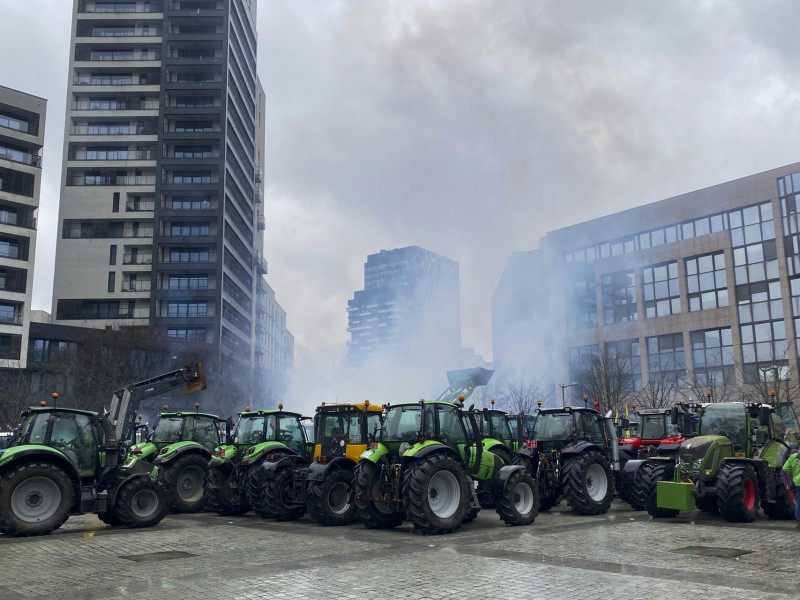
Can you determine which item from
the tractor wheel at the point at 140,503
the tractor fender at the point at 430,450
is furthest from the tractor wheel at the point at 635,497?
the tractor wheel at the point at 140,503

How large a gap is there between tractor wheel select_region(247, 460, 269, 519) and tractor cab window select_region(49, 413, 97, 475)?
10.9 ft

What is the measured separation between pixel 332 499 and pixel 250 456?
103 inches

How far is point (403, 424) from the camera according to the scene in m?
14.0

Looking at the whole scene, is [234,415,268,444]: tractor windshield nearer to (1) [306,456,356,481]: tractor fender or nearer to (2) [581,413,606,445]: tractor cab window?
(1) [306,456,356,481]: tractor fender

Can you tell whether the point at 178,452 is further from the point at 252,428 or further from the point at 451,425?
the point at 451,425

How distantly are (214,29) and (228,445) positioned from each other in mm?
69194

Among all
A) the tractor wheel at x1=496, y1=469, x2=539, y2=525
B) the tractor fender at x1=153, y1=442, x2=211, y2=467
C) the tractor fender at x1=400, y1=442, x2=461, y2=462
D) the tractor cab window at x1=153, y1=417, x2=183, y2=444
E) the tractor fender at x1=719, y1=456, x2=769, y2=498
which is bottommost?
the tractor wheel at x1=496, y1=469, x2=539, y2=525

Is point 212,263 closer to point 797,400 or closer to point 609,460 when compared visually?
point 797,400

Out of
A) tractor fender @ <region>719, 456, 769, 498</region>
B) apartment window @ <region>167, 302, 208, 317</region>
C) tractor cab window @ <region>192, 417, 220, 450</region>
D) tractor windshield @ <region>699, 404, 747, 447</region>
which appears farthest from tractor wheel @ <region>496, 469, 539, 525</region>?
apartment window @ <region>167, 302, 208, 317</region>

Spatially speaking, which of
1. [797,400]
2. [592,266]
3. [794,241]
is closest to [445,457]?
[797,400]

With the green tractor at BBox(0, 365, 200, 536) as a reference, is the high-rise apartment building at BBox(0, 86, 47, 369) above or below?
above

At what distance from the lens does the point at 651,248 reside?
57719 mm

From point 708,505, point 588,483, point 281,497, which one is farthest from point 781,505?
point 281,497

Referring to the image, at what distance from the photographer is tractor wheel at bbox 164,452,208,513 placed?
1769 centimetres
